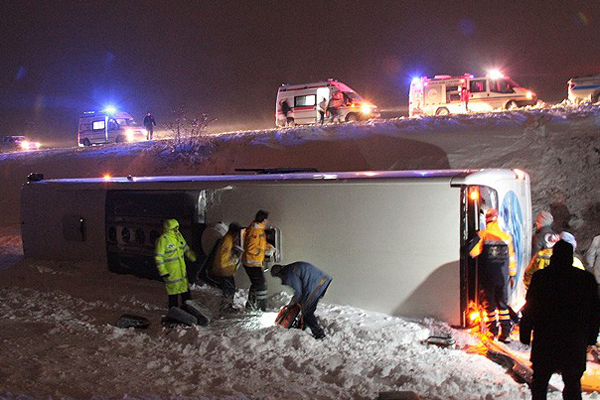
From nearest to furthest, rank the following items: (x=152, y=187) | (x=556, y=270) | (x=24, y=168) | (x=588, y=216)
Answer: (x=556, y=270) → (x=152, y=187) → (x=588, y=216) → (x=24, y=168)

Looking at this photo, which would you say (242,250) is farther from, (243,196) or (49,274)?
(49,274)

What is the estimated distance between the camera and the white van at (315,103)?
23.6m

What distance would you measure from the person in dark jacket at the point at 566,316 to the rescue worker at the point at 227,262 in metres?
5.08

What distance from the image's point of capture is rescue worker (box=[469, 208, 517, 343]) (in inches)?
285

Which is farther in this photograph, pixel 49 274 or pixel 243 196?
pixel 49 274

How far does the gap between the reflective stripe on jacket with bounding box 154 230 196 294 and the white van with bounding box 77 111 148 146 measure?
22851 mm

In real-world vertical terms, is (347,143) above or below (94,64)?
below

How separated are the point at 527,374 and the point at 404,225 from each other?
260cm

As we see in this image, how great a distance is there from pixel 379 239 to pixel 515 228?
2087mm

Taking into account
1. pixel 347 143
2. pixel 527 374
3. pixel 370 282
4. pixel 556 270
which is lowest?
pixel 527 374

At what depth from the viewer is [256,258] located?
8.31 metres

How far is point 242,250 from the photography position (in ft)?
29.5

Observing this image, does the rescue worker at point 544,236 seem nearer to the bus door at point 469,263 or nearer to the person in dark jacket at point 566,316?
the bus door at point 469,263

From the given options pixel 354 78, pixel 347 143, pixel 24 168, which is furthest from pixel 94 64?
pixel 347 143
